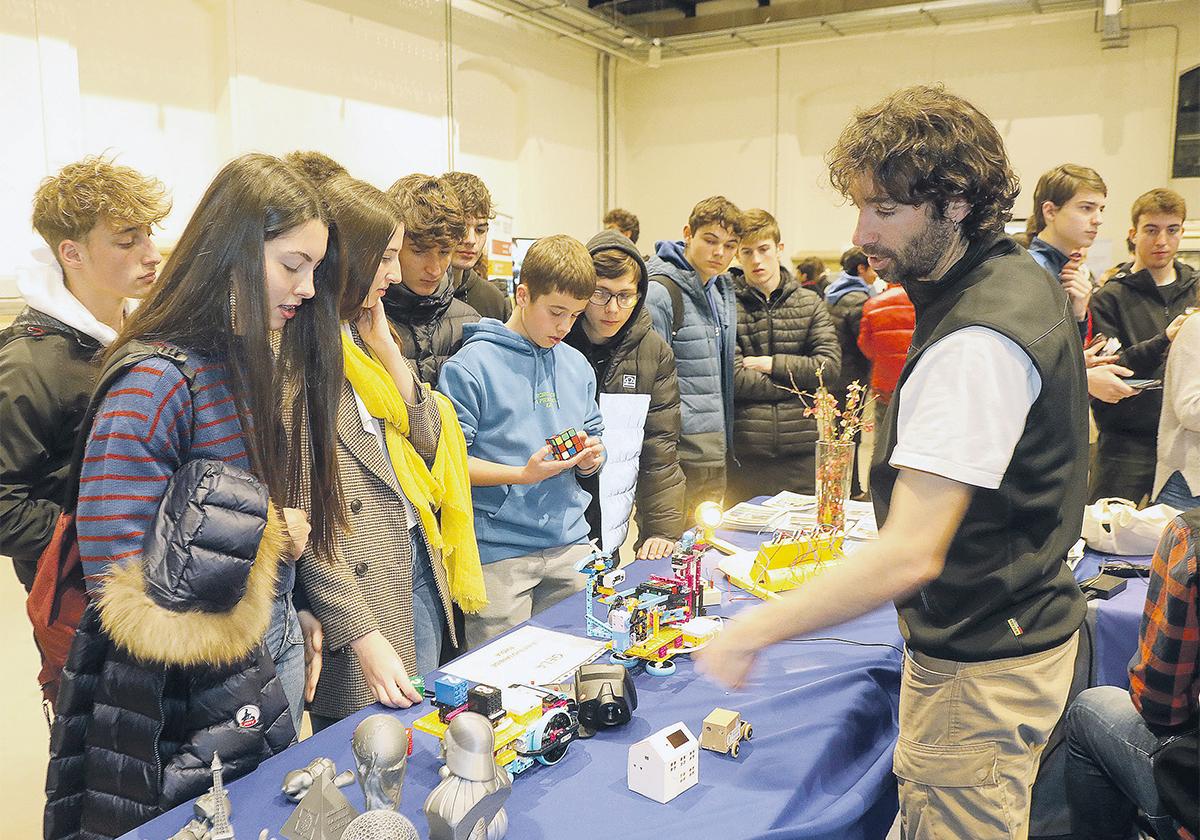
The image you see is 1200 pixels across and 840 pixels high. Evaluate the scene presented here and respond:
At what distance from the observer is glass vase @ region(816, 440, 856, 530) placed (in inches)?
96.2

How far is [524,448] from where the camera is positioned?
221 cm

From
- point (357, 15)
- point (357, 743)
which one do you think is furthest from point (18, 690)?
point (357, 15)

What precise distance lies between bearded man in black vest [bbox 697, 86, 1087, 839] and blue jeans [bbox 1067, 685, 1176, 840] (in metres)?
0.57

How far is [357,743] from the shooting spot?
3.85 feet

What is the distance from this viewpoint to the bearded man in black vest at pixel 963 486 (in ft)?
3.83

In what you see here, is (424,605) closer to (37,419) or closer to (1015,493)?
(37,419)

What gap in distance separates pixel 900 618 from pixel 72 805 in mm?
1237

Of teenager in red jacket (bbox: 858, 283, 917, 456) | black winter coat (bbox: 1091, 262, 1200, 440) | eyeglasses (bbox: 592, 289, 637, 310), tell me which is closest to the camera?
eyeglasses (bbox: 592, 289, 637, 310)

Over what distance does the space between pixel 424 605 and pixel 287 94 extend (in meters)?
5.44

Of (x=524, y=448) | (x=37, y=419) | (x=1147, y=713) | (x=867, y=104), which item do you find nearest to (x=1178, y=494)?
(x=1147, y=713)

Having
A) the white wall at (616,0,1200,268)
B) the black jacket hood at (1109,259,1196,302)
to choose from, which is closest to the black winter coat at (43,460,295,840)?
the black jacket hood at (1109,259,1196,302)

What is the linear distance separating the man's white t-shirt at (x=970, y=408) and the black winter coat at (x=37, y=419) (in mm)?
1636

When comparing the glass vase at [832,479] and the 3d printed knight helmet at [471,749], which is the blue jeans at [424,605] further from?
the glass vase at [832,479]

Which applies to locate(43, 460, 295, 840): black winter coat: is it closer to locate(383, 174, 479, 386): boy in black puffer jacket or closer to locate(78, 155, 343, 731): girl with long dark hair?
locate(78, 155, 343, 731): girl with long dark hair
